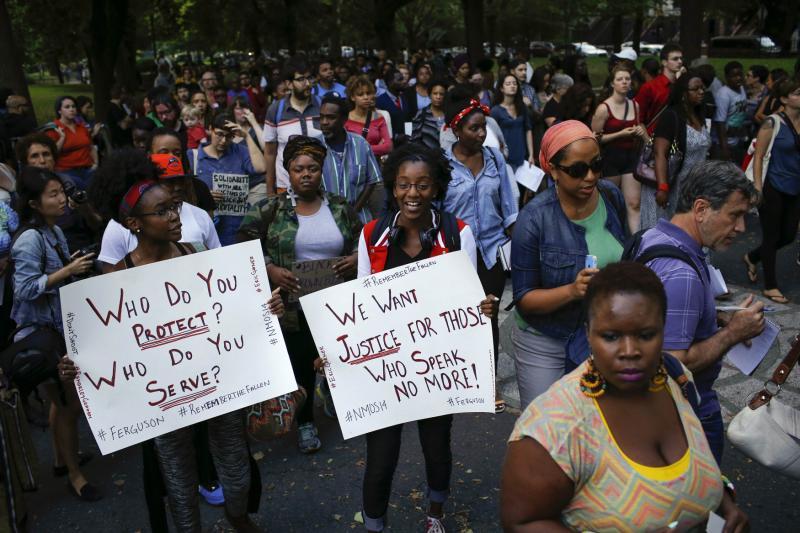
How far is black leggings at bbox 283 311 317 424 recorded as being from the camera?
464cm

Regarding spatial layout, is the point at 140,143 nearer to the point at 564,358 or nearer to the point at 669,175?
the point at 669,175

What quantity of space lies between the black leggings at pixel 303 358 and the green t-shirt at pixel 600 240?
6.69ft

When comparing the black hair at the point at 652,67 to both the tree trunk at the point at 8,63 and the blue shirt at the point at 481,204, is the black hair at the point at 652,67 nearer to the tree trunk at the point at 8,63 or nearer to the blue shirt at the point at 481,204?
the blue shirt at the point at 481,204

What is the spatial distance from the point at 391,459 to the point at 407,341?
0.56 meters

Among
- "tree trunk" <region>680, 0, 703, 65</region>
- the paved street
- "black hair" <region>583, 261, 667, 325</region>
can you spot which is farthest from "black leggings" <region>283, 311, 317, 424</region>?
"tree trunk" <region>680, 0, 703, 65</region>

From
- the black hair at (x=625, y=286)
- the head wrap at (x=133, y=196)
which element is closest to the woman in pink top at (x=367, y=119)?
the head wrap at (x=133, y=196)

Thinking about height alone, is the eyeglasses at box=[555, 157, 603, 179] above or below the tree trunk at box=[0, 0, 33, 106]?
below

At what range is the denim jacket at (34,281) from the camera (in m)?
3.91

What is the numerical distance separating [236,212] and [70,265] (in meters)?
2.52

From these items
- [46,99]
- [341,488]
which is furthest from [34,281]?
[46,99]

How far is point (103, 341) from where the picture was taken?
3166 mm

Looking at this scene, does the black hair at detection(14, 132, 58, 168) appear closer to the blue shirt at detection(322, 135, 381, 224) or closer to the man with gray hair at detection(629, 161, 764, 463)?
the blue shirt at detection(322, 135, 381, 224)

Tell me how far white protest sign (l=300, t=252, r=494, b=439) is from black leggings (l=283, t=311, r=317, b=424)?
1.22 m

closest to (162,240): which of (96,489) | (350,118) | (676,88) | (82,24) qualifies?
(96,489)
